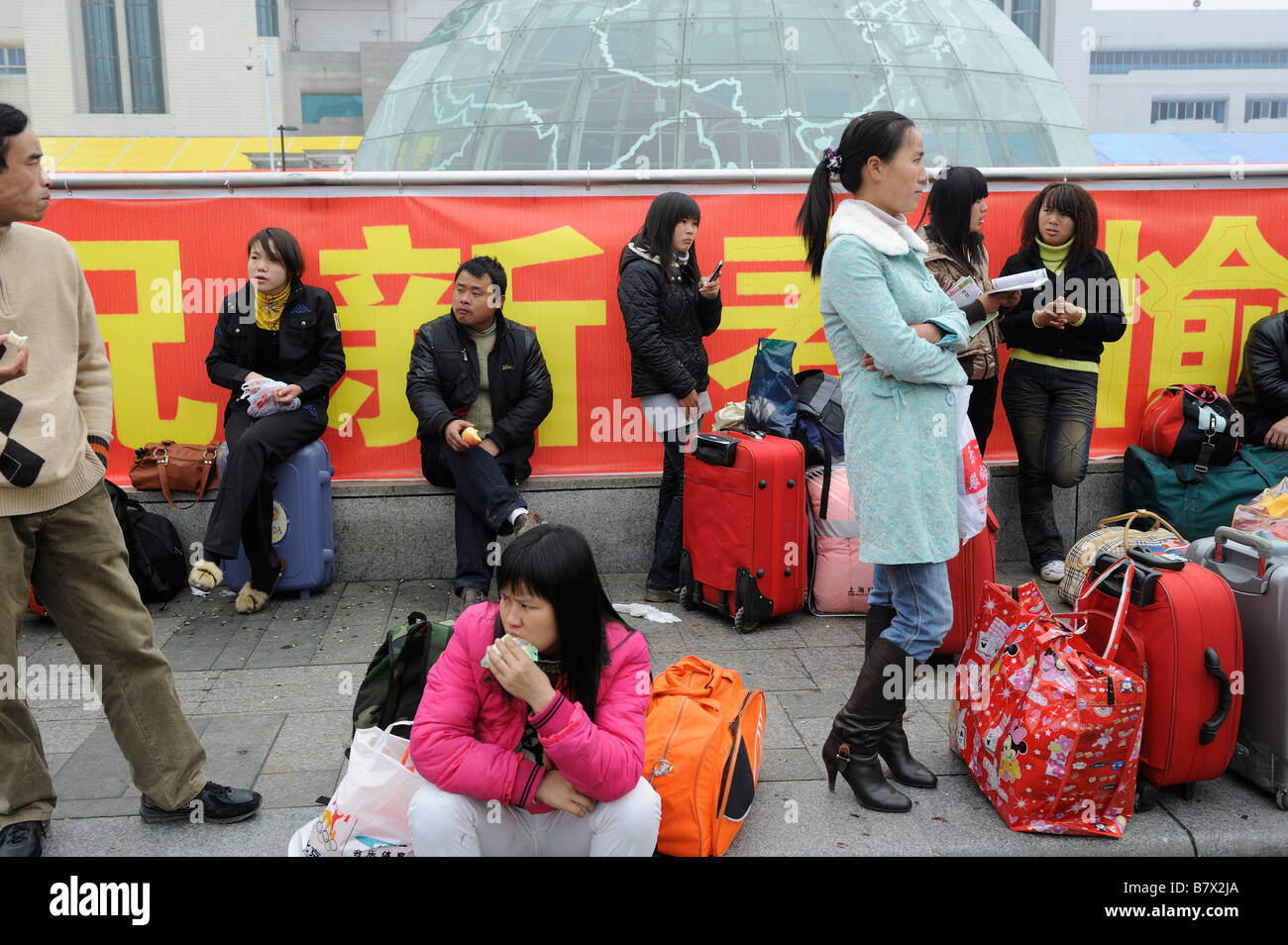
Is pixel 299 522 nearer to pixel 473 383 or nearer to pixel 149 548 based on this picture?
pixel 149 548

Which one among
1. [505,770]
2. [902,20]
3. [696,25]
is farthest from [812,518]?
[902,20]

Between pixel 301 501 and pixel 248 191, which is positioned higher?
pixel 248 191

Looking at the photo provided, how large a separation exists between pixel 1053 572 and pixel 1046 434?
2.40ft

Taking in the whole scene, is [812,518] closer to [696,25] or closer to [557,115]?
[557,115]

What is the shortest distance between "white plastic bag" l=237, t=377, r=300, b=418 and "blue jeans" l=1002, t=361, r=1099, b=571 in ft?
12.3

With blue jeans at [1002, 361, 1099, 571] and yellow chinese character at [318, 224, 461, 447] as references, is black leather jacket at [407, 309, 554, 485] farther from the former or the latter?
blue jeans at [1002, 361, 1099, 571]

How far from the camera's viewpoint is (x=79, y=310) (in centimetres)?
318

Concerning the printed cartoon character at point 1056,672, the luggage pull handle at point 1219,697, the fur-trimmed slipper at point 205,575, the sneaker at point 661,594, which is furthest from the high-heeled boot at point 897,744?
the fur-trimmed slipper at point 205,575

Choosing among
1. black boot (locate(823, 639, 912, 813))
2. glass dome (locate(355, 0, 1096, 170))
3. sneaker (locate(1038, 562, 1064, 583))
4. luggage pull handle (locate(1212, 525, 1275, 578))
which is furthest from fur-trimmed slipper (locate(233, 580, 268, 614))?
glass dome (locate(355, 0, 1096, 170))

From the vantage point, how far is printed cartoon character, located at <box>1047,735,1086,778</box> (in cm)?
301

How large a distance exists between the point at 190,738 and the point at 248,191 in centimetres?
326

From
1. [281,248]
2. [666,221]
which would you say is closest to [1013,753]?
[666,221]

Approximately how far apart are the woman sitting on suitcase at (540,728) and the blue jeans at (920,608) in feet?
3.16

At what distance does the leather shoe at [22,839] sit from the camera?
2928 mm
